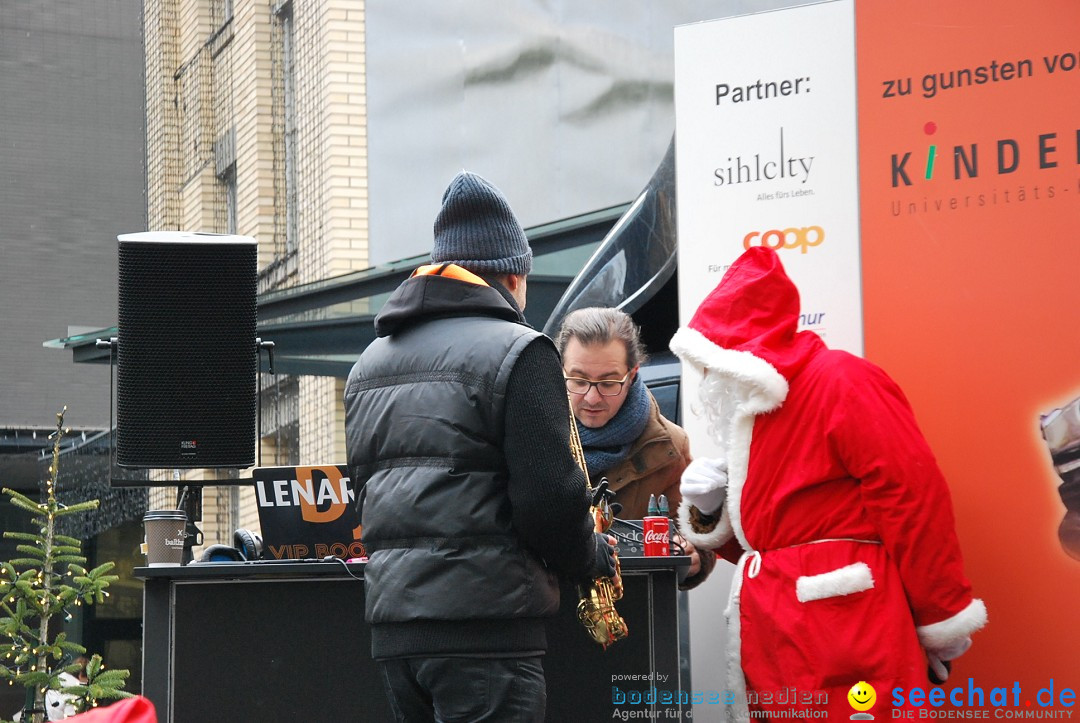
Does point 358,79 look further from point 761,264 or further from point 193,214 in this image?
point 761,264

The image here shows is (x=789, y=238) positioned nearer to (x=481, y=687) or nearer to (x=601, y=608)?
(x=601, y=608)

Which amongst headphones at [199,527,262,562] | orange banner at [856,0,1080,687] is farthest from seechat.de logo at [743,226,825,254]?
headphones at [199,527,262,562]

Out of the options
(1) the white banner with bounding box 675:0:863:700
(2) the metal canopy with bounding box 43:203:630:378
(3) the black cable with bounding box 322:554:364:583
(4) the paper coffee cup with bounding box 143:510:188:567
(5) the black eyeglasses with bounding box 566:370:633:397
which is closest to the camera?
(3) the black cable with bounding box 322:554:364:583

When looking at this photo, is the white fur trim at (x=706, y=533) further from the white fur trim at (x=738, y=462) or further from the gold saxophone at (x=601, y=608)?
the gold saxophone at (x=601, y=608)

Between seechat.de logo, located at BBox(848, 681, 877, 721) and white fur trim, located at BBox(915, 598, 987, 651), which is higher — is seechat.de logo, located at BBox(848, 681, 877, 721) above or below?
below

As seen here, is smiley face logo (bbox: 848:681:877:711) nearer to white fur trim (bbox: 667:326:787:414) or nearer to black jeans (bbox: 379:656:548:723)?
white fur trim (bbox: 667:326:787:414)

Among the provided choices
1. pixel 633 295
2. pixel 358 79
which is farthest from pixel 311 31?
pixel 633 295


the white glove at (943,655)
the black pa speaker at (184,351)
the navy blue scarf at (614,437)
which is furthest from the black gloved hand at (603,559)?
the black pa speaker at (184,351)

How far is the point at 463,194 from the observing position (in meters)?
3.98

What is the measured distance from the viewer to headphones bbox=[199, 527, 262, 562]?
4.85 metres

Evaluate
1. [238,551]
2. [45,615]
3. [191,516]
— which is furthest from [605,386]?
[45,615]

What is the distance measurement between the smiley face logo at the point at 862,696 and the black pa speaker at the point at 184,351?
248cm

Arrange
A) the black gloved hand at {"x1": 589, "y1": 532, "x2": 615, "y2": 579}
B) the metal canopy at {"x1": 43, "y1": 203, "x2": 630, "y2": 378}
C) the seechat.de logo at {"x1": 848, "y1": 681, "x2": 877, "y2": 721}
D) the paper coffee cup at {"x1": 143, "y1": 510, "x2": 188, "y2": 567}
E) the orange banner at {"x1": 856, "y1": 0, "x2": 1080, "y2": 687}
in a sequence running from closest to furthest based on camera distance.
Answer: the black gloved hand at {"x1": 589, "y1": 532, "x2": 615, "y2": 579}, the seechat.de logo at {"x1": 848, "y1": 681, "x2": 877, "y2": 721}, the orange banner at {"x1": 856, "y1": 0, "x2": 1080, "y2": 687}, the paper coffee cup at {"x1": 143, "y1": 510, "x2": 188, "y2": 567}, the metal canopy at {"x1": 43, "y1": 203, "x2": 630, "y2": 378}

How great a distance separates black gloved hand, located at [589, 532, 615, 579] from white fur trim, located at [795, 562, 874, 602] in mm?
575
